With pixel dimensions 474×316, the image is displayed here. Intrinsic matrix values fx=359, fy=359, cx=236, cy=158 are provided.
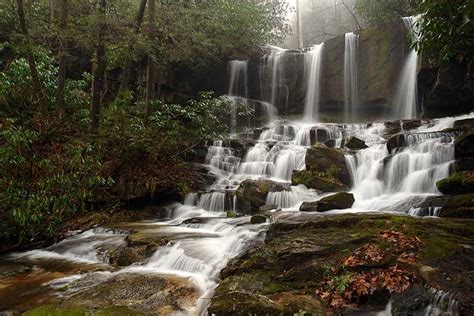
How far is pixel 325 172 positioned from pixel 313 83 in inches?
436

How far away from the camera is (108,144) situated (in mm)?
11273

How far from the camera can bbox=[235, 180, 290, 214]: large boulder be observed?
10.7 m

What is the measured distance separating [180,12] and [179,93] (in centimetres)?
655

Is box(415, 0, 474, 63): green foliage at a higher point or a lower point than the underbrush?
higher

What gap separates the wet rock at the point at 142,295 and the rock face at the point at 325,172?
669 centimetres

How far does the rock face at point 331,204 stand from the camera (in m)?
8.88

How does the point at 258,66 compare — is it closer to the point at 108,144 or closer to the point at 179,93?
the point at 179,93

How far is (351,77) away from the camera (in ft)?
65.1

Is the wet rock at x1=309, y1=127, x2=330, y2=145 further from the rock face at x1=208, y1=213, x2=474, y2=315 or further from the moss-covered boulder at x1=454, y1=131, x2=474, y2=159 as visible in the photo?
the rock face at x1=208, y1=213, x2=474, y2=315

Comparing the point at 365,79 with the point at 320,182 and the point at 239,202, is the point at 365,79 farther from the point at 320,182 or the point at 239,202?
the point at 239,202

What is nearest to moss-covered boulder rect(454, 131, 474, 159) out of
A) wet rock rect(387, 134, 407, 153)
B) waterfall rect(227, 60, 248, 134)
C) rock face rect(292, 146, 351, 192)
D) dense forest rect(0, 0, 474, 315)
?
dense forest rect(0, 0, 474, 315)

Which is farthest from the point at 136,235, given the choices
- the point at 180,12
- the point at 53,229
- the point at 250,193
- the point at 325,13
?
Answer: the point at 325,13

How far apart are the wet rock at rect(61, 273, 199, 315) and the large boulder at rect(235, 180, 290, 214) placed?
17.1 feet

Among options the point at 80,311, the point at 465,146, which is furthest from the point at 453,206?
the point at 80,311
